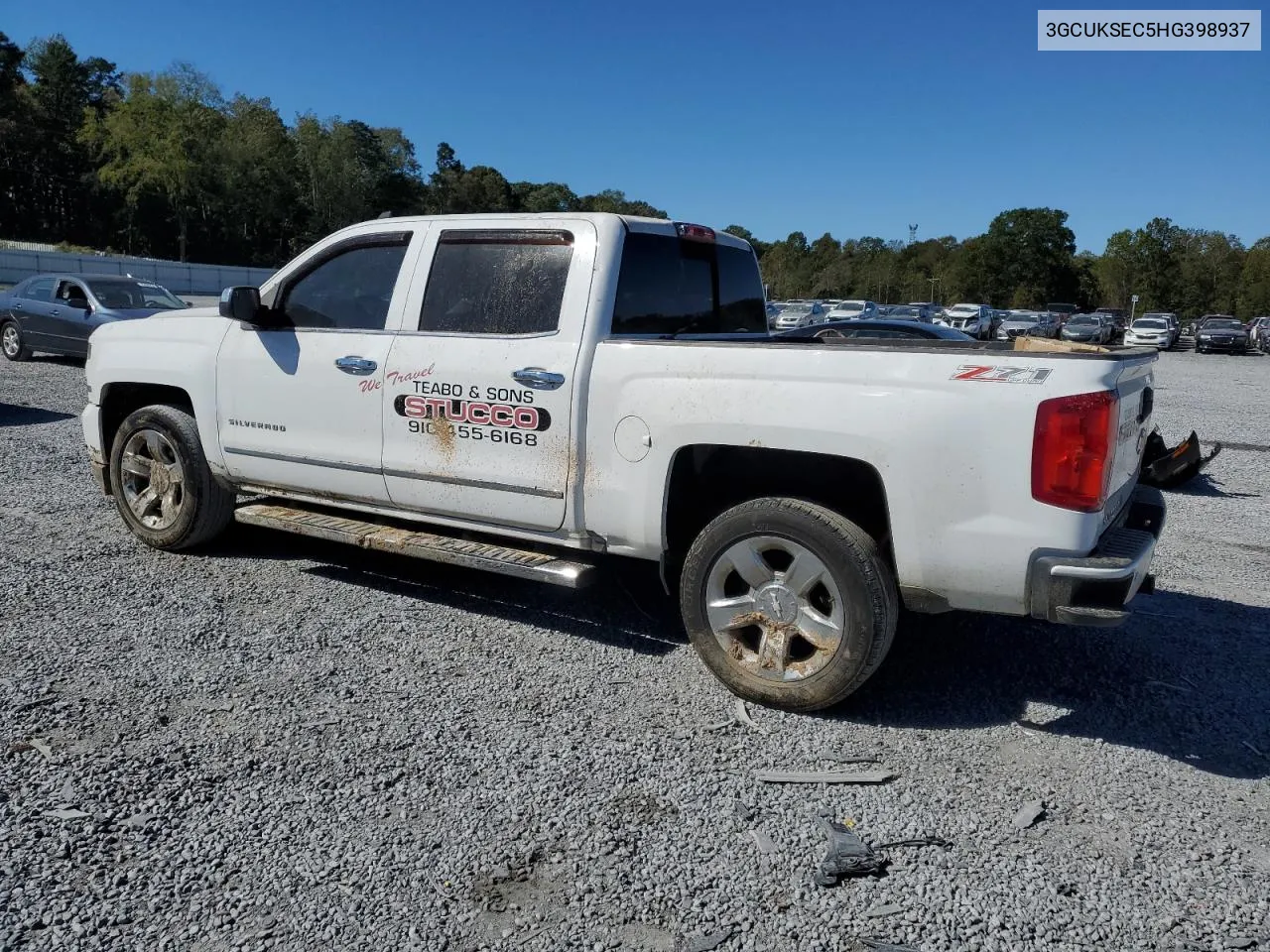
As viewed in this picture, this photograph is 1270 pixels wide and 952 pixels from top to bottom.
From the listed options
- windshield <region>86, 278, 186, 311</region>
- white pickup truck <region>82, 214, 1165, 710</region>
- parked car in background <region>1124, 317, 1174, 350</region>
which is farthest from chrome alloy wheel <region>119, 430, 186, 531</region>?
parked car in background <region>1124, 317, 1174, 350</region>

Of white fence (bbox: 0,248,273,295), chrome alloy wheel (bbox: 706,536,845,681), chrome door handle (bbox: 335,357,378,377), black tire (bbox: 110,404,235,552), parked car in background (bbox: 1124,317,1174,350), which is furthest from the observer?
white fence (bbox: 0,248,273,295)

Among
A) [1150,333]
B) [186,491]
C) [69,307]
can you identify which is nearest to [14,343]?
[69,307]

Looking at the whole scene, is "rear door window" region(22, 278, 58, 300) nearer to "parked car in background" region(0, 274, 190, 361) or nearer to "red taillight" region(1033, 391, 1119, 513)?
"parked car in background" region(0, 274, 190, 361)

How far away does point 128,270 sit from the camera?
50219 mm

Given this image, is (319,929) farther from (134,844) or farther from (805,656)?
(805,656)

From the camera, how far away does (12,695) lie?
3.86m

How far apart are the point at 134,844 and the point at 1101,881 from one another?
2876 millimetres

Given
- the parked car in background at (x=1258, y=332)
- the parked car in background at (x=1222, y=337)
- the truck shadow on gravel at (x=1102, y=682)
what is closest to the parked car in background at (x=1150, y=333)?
the parked car in background at (x=1222, y=337)

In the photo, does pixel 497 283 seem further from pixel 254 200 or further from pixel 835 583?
pixel 254 200

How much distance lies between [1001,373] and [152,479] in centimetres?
482

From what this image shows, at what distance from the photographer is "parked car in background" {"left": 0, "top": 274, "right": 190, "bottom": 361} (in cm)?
1508

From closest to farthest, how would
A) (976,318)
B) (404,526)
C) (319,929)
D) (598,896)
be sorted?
(319,929) → (598,896) → (404,526) → (976,318)

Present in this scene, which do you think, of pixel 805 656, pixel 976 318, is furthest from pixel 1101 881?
pixel 976 318

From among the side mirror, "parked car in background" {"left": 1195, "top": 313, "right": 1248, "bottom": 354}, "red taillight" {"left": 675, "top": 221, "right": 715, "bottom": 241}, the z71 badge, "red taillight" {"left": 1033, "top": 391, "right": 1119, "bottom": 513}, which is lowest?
"red taillight" {"left": 1033, "top": 391, "right": 1119, "bottom": 513}
